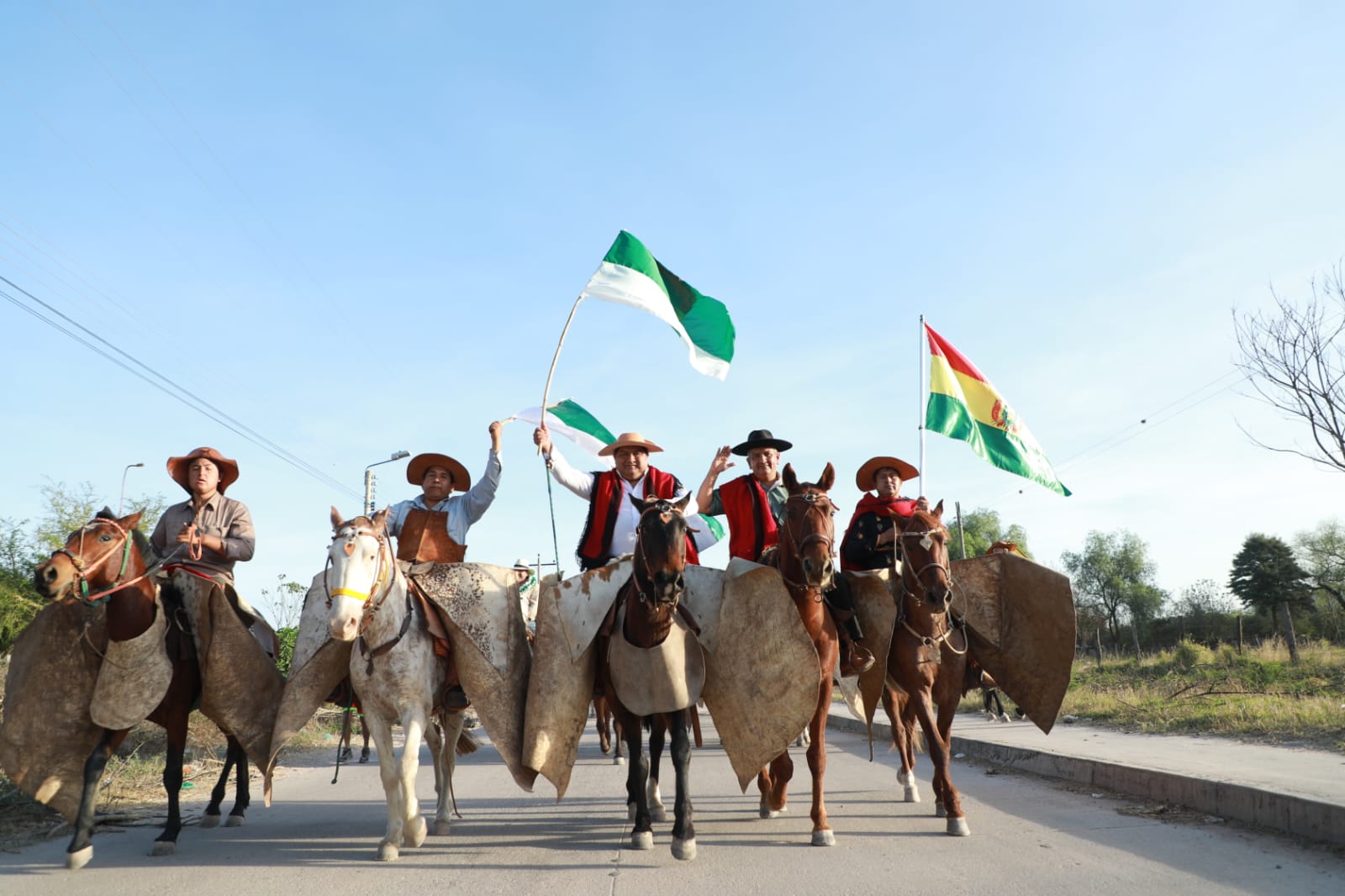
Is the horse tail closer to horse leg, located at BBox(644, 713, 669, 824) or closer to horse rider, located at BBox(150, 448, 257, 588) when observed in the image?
horse leg, located at BBox(644, 713, 669, 824)

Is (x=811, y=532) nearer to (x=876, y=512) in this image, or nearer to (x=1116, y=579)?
(x=876, y=512)

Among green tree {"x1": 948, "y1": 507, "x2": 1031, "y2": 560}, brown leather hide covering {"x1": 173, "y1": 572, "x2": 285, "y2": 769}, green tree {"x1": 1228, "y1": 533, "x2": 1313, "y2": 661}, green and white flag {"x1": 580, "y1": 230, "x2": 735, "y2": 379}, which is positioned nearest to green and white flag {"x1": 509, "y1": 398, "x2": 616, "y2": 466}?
green and white flag {"x1": 580, "y1": 230, "x2": 735, "y2": 379}

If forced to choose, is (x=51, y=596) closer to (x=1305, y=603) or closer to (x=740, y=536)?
(x=740, y=536)

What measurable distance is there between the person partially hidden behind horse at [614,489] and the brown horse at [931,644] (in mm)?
1867

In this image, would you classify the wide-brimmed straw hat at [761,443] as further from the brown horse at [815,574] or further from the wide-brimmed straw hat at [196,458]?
the wide-brimmed straw hat at [196,458]

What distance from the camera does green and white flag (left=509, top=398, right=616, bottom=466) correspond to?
9.93m

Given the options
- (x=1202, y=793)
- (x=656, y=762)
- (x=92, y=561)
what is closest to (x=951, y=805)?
(x=1202, y=793)

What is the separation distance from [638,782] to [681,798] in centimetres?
49

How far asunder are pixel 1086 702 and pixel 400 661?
12.9m

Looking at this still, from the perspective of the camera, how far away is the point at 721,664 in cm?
688

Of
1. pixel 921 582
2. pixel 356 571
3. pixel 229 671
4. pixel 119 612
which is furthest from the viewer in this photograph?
pixel 921 582

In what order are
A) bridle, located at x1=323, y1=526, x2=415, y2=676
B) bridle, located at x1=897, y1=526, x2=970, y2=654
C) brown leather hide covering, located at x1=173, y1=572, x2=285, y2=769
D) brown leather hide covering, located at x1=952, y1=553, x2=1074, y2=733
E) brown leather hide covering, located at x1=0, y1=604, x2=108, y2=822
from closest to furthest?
bridle, located at x1=323, y1=526, x2=415, y2=676
brown leather hide covering, located at x1=0, y1=604, x2=108, y2=822
brown leather hide covering, located at x1=173, y1=572, x2=285, y2=769
bridle, located at x1=897, y1=526, x2=970, y2=654
brown leather hide covering, located at x1=952, y1=553, x2=1074, y2=733

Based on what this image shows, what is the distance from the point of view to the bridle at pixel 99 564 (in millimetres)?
6000

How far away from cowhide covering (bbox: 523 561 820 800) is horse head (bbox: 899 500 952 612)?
1274 mm
